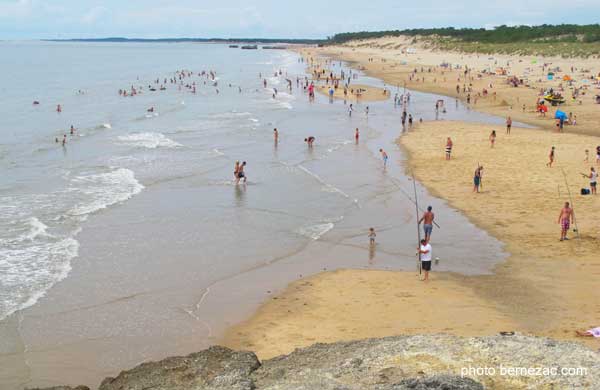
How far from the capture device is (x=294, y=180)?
28.1m

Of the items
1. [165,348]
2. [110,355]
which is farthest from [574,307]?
[110,355]

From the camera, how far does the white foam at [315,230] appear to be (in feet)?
66.4

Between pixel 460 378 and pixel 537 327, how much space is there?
19.0 feet

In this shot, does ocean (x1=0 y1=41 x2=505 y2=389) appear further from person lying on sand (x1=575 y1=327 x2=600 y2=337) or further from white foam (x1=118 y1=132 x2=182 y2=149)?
person lying on sand (x1=575 y1=327 x2=600 y2=337)

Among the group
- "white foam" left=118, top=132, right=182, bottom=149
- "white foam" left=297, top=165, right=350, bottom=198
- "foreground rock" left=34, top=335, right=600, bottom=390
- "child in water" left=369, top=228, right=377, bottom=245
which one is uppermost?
"foreground rock" left=34, top=335, right=600, bottom=390

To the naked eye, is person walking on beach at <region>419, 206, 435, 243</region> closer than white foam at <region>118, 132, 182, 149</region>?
Yes

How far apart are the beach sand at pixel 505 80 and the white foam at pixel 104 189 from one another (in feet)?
89.6

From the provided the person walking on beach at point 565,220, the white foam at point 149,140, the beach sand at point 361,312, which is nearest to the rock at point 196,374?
the beach sand at point 361,312

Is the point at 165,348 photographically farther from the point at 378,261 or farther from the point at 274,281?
the point at 378,261

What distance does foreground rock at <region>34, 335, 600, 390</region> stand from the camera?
8211 millimetres

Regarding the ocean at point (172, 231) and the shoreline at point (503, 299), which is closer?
the shoreline at point (503, 299)

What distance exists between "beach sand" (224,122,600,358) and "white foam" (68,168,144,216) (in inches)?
430

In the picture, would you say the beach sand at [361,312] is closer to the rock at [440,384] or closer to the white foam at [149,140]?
the rock at [440,384]

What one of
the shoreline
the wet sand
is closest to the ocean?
the shoreline
